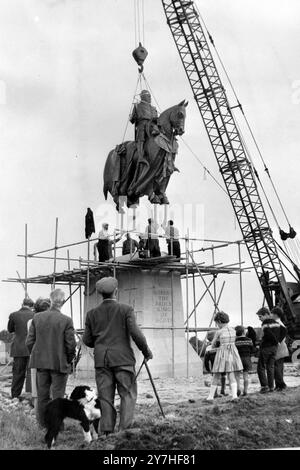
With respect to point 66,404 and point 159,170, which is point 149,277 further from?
point 66,404

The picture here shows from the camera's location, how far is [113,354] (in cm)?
849

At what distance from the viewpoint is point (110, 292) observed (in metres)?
8.70

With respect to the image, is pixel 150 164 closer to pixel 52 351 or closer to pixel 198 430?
pixel 52 351

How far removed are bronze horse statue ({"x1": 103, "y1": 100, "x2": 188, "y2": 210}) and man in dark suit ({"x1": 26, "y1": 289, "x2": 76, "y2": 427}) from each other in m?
11.9

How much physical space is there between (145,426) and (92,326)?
130cm

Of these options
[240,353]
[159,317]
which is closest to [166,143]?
[159,317]

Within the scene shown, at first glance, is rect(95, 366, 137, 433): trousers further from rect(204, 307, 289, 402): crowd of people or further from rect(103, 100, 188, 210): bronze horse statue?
rect(103, 100, 188, 210): bronze horse statue

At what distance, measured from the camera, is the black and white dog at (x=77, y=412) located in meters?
8.17

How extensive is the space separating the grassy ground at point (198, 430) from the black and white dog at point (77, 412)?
0.64 ft

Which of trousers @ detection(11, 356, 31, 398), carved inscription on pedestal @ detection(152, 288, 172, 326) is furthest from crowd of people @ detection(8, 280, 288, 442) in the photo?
carved inscription on pedestal @ detection(152, 288, 172, 326)

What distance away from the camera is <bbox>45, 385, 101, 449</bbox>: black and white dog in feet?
26.8

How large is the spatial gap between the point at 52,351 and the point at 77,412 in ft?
3.17

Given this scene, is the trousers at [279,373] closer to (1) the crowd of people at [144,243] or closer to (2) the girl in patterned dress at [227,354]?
(2) the girl in patterned dress at [227,354]
